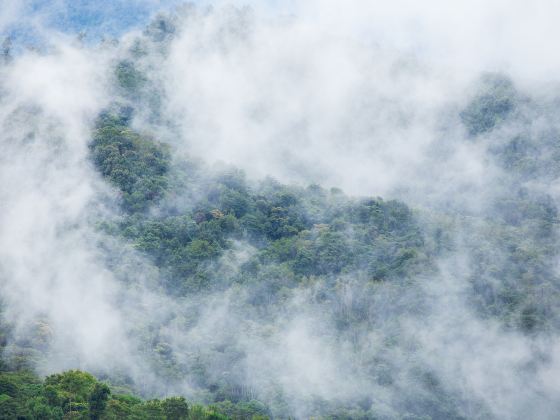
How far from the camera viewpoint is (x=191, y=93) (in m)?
54.8

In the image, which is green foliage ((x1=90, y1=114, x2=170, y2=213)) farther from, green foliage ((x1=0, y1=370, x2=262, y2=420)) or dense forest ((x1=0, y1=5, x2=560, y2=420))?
green foliage ((x1=0, y1=370, x2=262, y2=420))

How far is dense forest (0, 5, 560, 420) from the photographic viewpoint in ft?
87.8

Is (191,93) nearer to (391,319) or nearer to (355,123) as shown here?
(355,123)

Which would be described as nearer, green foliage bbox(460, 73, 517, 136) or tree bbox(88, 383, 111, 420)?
tree bbox(88, 383, 111, 420)

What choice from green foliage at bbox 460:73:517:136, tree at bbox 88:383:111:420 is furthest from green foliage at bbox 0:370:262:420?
green foliage at bbox 460:73:517:136

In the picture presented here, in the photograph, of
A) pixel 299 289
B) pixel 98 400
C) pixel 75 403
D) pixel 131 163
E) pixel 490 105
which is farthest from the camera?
pixel 490 105

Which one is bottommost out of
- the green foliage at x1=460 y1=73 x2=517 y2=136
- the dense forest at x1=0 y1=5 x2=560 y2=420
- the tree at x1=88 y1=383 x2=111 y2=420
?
the tree at x1=88 y1=383 x2=111 y2=420

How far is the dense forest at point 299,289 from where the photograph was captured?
26750mm

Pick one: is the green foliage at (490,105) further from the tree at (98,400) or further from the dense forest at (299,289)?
the tree at (98,400)

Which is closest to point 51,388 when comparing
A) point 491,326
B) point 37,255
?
point 37,255

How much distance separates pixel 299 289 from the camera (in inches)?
1350

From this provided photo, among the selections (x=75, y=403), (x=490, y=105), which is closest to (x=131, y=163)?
(x=75, y=403)

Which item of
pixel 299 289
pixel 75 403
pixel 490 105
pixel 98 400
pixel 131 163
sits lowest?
pixel 75 403

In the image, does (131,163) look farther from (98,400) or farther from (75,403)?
(75,403)
